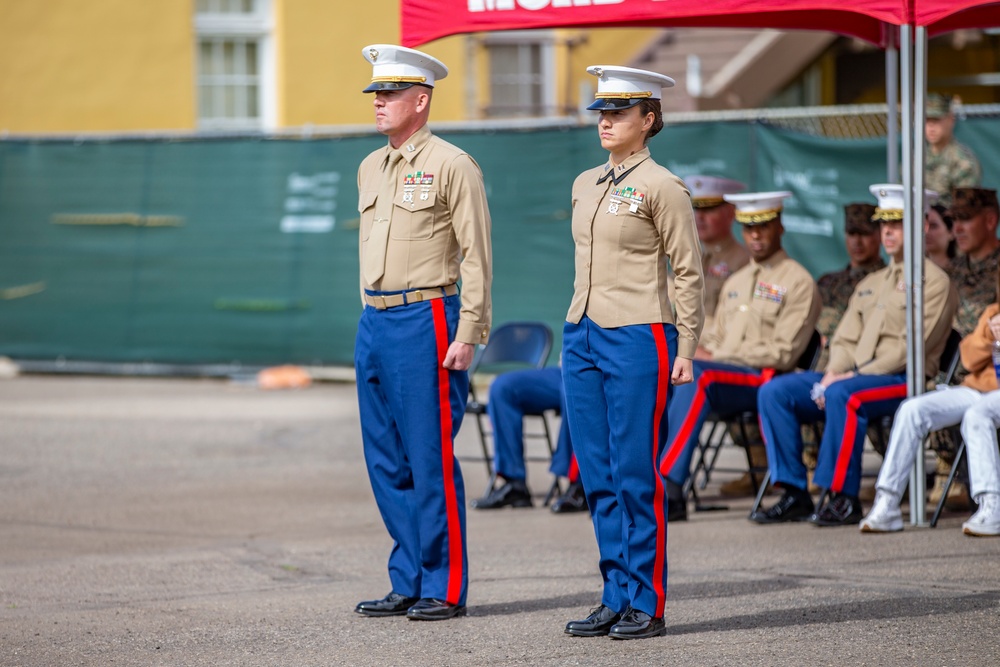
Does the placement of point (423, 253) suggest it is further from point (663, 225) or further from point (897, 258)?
point (897, 258)

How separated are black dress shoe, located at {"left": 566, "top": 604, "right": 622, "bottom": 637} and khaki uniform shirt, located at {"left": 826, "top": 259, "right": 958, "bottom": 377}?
296cm

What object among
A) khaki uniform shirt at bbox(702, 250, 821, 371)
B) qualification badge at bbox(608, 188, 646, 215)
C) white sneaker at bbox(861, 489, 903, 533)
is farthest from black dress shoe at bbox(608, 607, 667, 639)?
khaki uniform shirt at bbox(702, 250, 821, 371)

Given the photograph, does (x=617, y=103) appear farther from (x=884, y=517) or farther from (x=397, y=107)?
(x=884, y=517)

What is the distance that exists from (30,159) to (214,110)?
3.40 meters

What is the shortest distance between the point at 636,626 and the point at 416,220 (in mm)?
1732

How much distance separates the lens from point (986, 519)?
722cm

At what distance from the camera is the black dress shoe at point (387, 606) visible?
586 cm

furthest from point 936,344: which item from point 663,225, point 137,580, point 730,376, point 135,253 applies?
point 135,253

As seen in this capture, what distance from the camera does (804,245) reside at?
1148 centimetres

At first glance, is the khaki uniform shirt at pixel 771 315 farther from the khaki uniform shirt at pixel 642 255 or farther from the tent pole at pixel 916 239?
the khaki uniform shirt at pixel 642 255

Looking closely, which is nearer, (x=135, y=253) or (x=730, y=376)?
(x=730, y=376)

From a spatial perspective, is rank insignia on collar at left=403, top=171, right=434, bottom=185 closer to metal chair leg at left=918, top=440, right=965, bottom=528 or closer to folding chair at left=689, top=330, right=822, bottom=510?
folding chair at left=689, top=330, right=822, bottom=510

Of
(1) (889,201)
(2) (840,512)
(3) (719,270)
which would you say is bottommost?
(2) (840,512)

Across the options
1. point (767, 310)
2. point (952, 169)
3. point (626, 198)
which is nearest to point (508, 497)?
point (767, 310)
